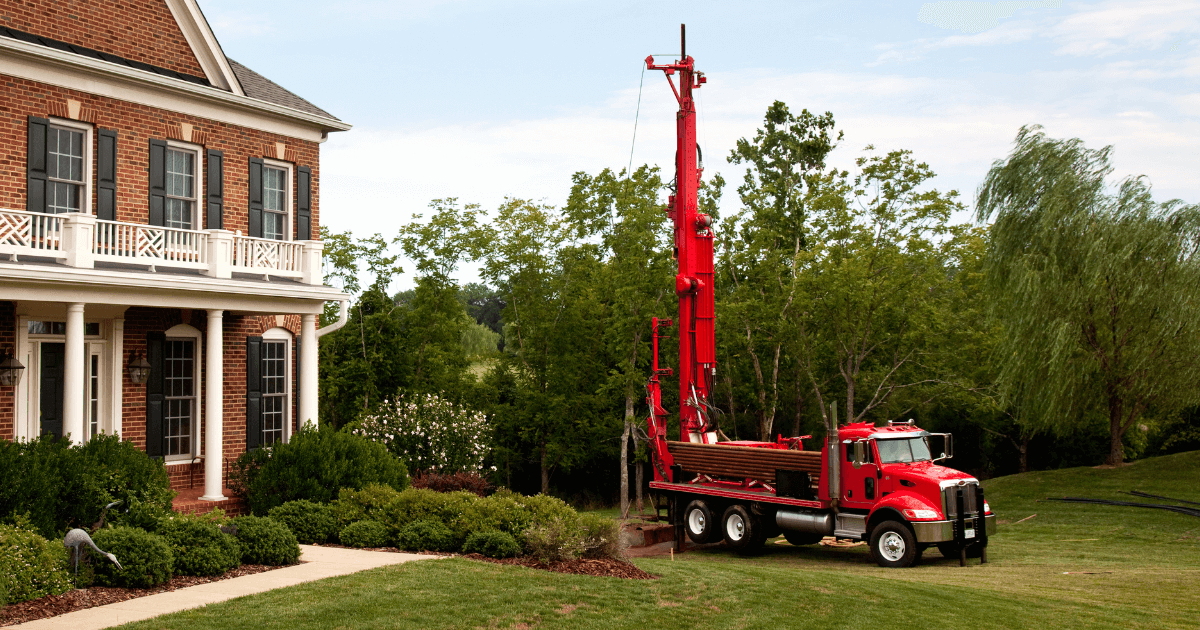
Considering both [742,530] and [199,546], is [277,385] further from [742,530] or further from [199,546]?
[742,530]

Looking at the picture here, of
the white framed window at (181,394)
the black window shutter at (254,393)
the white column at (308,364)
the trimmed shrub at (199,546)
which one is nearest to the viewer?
the trimmed shrub at (199,546)

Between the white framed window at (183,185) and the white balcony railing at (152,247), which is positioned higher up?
the white framed window at (183,185)

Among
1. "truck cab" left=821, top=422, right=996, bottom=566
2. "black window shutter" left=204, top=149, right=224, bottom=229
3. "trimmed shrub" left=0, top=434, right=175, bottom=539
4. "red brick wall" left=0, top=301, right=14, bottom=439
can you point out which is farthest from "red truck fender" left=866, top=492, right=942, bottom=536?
"red brick wall" left=0, top=301, right=14, bottom=439

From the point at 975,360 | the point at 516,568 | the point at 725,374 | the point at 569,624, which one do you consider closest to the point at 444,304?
the point at 725,374

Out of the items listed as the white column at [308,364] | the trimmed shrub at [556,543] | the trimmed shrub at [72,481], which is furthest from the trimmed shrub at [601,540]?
the white column at [308,364]

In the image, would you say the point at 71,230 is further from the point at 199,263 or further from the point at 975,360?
the point at 975,360

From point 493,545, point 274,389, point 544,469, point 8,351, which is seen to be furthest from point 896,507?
point 544,469

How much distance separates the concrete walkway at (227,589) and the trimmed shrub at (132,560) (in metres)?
0.42

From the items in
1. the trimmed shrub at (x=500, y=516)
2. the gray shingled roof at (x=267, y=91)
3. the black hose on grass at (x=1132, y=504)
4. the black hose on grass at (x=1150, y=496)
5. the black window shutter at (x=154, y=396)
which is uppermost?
the gray shingled roof at (x=267, y=91)

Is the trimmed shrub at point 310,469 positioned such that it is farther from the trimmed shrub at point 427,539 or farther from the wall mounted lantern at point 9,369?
the wall mounted lantern at point 9,369

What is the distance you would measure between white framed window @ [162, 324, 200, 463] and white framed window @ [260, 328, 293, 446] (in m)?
1.47

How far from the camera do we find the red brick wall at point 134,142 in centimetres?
1675

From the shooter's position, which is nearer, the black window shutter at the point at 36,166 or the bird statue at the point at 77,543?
the bird statue at the point at 77,543

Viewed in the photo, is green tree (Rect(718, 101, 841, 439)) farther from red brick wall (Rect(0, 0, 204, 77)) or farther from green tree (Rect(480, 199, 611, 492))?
red brick wall (Rect(0, 0, 204, 77))
